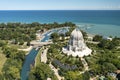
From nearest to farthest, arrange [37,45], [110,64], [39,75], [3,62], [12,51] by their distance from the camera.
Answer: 1. [39,75]
2. [110,64]
3. [3,62]
4. [12,51]
5. [37,45]

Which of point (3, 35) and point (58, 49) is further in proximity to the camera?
point (3, 35)

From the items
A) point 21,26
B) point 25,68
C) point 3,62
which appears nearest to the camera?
point 25,68

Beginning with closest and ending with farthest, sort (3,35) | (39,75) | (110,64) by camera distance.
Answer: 1. (39,75)
2. (110,64)
3. (3,35)

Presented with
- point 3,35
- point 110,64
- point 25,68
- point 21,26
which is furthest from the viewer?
point 21,26

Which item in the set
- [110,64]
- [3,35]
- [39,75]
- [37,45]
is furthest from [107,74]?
[3,35]

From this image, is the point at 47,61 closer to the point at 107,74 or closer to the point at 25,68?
the point at 25,68

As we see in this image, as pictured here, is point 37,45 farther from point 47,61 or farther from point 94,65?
point 94,65

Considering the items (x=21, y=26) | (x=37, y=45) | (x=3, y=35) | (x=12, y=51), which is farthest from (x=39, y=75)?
(x=21, y=26)

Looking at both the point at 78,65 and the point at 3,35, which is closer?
the point at 78,65

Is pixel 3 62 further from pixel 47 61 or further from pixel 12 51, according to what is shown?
pixel 47 61
